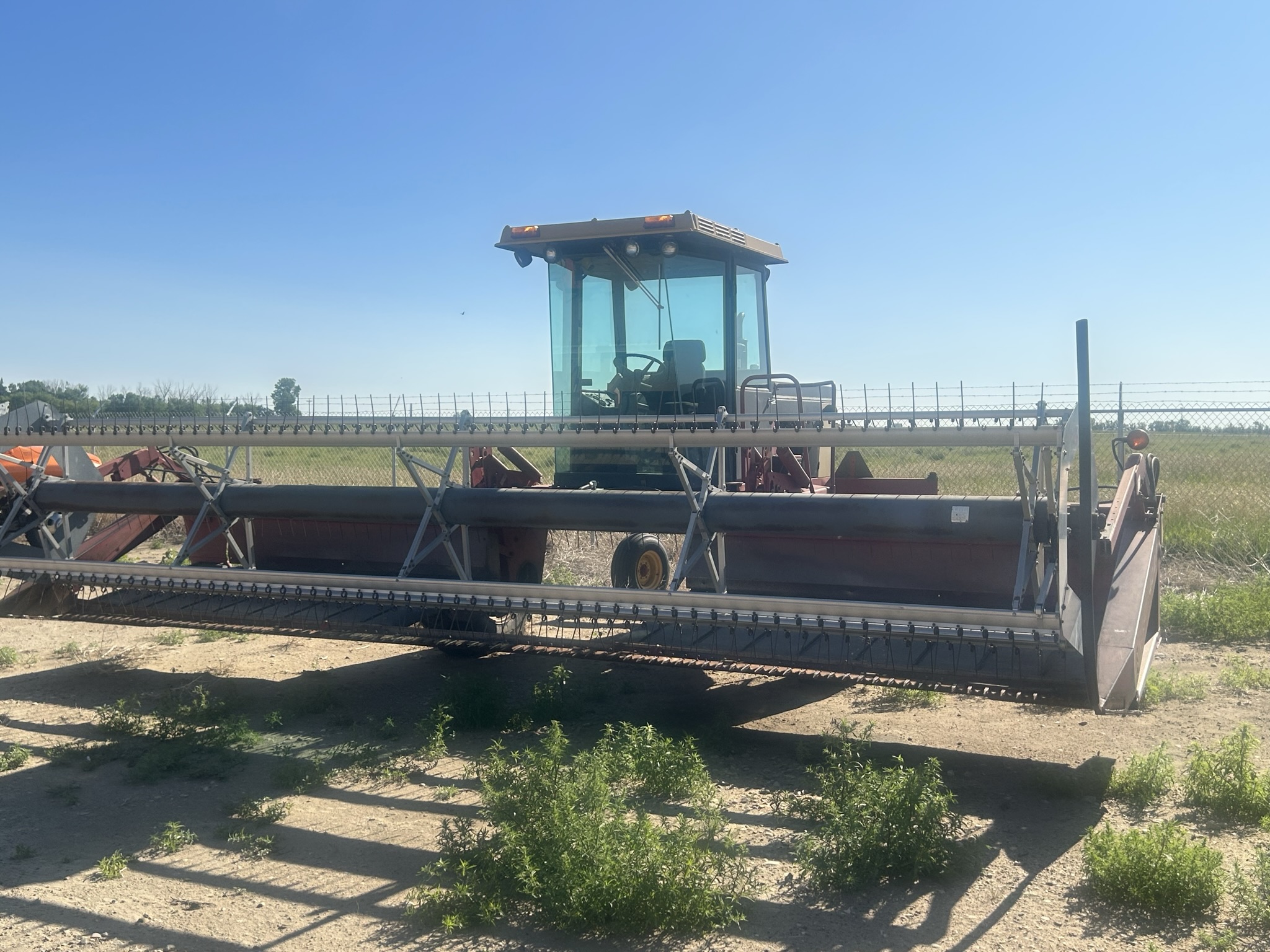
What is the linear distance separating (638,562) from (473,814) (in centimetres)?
215

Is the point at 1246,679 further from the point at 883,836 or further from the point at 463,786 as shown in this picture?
the point at 463,786

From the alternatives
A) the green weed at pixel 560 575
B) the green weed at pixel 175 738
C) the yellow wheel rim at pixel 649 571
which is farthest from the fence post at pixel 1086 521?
the green weed at pixel 560 575

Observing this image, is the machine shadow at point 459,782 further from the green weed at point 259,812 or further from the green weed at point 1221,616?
the green weed at point 1221,616

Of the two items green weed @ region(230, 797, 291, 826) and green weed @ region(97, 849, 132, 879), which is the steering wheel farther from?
green weed @ region(97, 849, 132, 879)

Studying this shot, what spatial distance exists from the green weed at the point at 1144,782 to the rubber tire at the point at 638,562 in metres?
2.69

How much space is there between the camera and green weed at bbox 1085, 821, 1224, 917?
11.6 ft

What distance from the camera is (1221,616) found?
8164 millimetres

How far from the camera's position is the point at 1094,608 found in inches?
173

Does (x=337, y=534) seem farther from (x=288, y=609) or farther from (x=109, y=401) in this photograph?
(x=109, y=401)

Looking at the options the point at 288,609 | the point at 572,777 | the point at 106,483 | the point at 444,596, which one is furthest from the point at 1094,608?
the point at 106,483

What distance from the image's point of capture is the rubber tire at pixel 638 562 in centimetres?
638

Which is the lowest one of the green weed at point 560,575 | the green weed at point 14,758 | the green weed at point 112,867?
the green weed at point 112,867

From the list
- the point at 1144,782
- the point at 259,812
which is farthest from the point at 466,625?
the point at 1144,782

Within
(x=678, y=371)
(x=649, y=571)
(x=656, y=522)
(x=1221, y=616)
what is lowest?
(x=1221, y=616)
